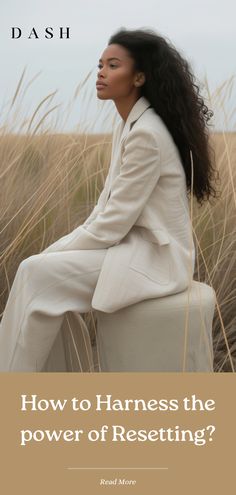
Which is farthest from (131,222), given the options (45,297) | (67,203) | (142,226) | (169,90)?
(67,203)

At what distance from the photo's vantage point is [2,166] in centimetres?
386

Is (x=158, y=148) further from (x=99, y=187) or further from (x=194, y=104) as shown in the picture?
(x=99, y=187)

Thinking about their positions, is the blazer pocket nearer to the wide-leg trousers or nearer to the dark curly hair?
the wide-leg trousers

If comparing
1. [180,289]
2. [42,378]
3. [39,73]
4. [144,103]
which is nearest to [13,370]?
[42,378]

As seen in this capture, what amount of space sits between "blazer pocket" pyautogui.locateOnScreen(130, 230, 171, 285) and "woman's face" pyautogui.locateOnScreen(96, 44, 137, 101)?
495mm

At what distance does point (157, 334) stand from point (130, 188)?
48cm

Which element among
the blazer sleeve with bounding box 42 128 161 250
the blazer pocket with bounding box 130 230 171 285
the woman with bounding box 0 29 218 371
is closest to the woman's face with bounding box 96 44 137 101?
the woman with bounding box 0 29 218 371

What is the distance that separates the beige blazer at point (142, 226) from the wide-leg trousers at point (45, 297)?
2.5 inches

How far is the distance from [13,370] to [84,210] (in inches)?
49.9

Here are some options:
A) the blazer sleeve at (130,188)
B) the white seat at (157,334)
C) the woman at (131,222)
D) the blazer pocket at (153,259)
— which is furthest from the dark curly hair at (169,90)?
the white seat at (157,334)

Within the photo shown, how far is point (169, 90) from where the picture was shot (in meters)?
2.86

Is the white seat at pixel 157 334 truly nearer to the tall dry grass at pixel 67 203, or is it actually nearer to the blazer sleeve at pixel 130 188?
the blazer sleeve at pixel 130 188

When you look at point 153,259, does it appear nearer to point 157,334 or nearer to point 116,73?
point 157,334

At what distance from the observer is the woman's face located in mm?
2840
